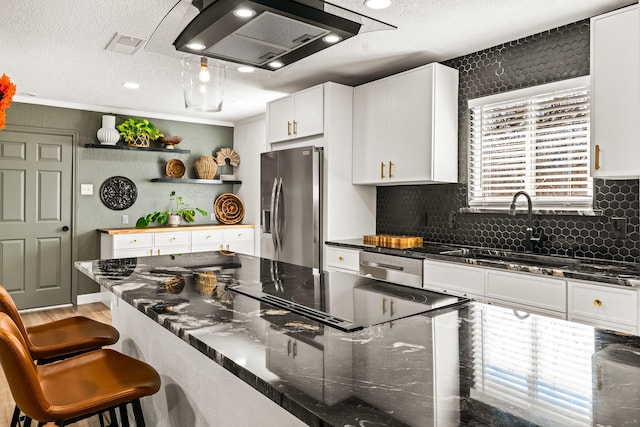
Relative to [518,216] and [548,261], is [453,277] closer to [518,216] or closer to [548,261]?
[548,261]

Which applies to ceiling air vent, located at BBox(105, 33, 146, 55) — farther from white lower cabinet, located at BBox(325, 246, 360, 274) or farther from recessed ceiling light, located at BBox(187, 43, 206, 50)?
white lower cabinet, located at BBox(325, 246, 360, 274)

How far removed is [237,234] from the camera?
5.98 metres

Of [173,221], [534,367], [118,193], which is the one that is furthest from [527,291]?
[118,193]

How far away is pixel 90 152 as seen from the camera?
214 inches

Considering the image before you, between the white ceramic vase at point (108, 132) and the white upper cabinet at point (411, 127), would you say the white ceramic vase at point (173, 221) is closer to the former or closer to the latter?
the white ceramic vase at point (108, 132)

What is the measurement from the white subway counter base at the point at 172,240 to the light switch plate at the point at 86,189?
1.58ft

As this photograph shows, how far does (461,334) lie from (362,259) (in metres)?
2.45

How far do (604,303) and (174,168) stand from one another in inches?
203

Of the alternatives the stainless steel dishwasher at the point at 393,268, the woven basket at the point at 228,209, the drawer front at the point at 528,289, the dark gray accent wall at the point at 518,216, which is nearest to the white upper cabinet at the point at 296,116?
the dark gray accent wall at the point at 518,216

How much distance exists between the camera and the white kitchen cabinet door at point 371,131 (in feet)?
12.7

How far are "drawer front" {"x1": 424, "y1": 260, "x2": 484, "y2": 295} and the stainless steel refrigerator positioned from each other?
1222mm

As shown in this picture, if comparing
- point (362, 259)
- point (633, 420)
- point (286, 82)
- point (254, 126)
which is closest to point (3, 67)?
point (286, 82)

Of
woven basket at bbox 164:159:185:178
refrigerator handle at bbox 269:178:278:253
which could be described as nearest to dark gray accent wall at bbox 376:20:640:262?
refrigerator handle at bbox 269:178:278:253

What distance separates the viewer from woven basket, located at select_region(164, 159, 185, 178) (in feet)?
19.5
